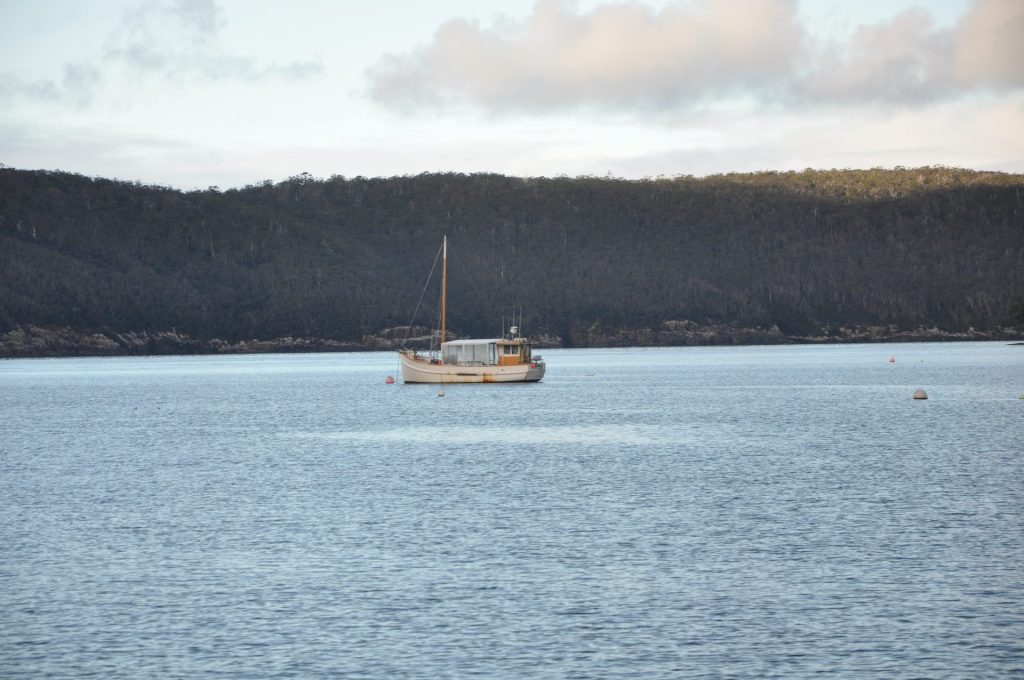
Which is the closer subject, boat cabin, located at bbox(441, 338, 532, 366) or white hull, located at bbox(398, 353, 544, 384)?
white hull, located at bbox(398, 353, 544, 384)

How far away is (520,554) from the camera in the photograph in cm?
2812

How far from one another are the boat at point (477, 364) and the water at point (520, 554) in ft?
174

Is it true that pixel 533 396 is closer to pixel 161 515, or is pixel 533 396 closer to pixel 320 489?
pixel 320 489

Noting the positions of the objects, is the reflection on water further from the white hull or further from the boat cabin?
the boat cabin

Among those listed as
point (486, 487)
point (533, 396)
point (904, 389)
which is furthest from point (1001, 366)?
point (486, 487)

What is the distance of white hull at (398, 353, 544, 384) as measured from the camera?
119 metres

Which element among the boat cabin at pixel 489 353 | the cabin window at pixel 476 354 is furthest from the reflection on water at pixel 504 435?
the cabin window at pixel 476 354

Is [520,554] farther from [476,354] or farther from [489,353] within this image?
[476,354]

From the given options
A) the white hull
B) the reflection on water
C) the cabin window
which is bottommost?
the reflection on water

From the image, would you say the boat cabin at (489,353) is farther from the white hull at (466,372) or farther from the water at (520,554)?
the water at (520,554)

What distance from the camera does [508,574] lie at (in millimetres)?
25797

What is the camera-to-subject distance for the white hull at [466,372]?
119 metres

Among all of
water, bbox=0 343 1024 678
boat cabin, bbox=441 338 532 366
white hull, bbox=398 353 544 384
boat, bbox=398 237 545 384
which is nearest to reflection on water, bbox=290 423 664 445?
water, bbox=0 343 1024 678

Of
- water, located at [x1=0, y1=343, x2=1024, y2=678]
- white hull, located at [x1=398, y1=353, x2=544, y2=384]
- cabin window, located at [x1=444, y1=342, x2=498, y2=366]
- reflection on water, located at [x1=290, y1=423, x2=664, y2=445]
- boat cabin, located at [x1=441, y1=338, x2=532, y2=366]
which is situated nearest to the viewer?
water, located at [x1=0, y1=343, x2=1024, y2=678]
